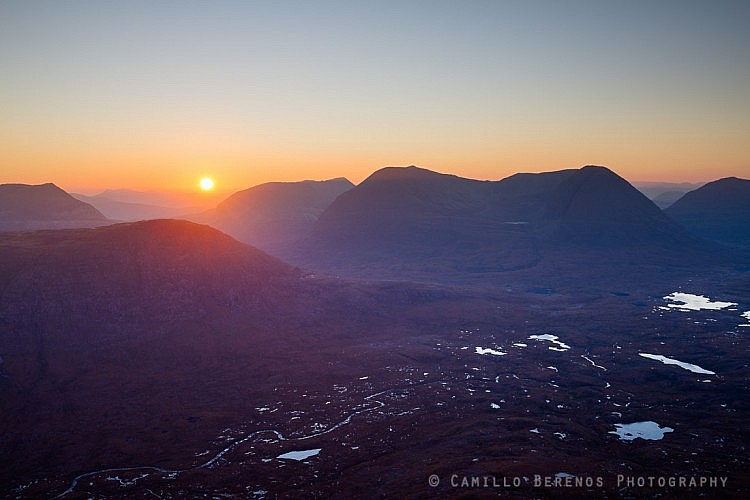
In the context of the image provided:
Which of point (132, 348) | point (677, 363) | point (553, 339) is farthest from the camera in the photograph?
point (553, 339)

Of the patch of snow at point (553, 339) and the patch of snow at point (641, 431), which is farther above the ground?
the patch of snow at point (641, 431)

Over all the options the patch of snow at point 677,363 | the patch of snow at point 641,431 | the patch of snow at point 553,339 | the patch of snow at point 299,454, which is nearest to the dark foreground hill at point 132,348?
the patch of snow at point 299,454

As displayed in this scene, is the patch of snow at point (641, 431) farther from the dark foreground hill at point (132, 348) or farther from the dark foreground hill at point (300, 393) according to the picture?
the dark foreground hill at point (132, 348)

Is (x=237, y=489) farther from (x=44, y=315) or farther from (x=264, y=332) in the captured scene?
(x=44, y=315)

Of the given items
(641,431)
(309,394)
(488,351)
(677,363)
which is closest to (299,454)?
(309,394)

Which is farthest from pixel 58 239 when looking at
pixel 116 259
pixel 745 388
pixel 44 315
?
pixel 745 388

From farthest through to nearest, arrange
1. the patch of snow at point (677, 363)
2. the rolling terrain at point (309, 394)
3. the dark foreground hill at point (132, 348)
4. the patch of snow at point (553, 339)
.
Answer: the patch of snow at point (553, 339) < the patch of snow at point (677, 363) < the dark foreground hill at point (132, 348) < the rolling terrain at point (309, 394)

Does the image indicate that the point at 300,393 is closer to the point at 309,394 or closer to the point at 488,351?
the point at 309,394
